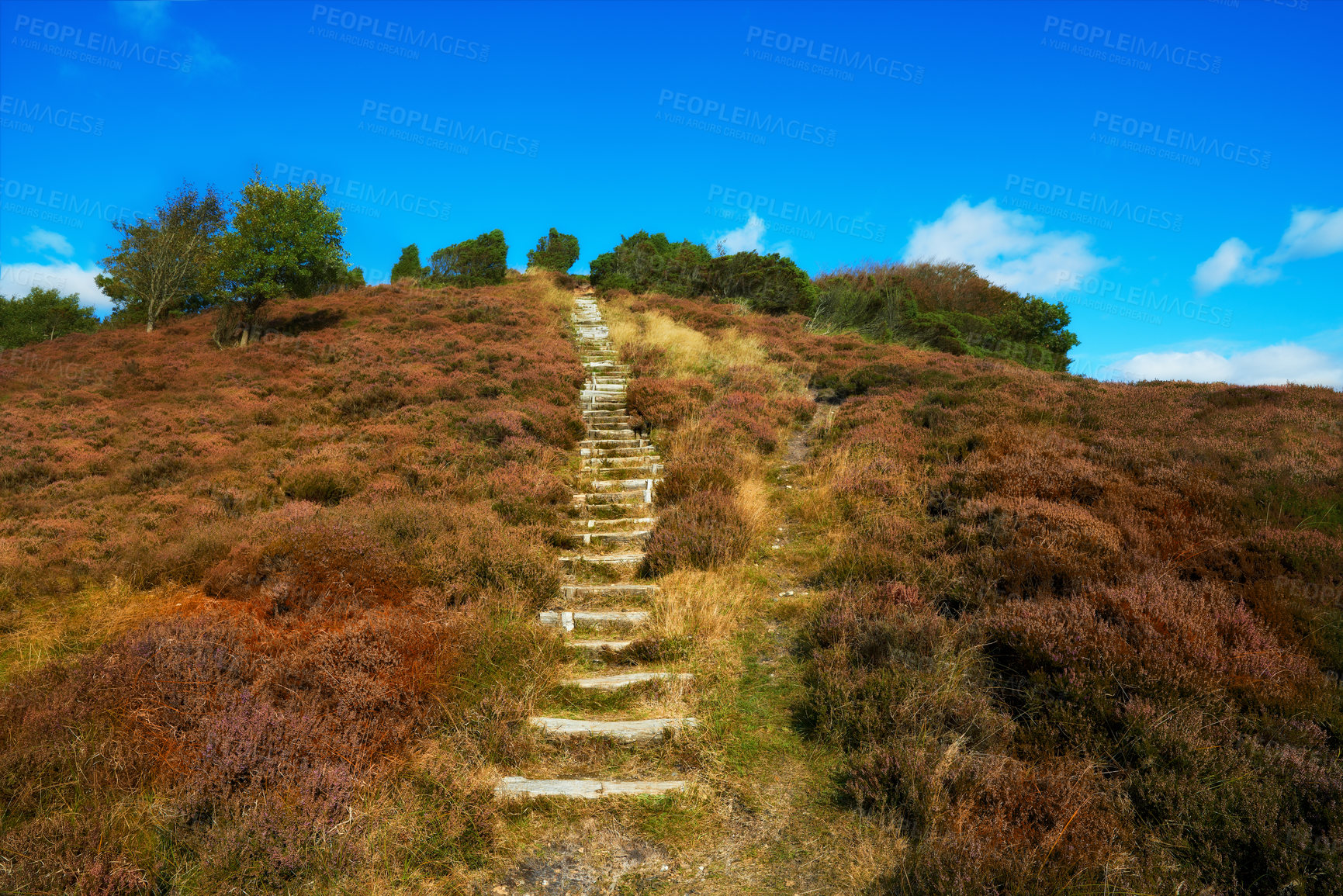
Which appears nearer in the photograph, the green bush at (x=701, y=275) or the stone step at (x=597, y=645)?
the stone step at (x=597, y=645)

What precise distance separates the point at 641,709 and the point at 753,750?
1014 mm

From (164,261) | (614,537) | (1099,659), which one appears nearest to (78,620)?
(614,537)

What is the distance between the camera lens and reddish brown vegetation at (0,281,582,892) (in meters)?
3.14

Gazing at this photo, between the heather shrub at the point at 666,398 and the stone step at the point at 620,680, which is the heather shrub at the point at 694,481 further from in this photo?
the stone step at the point at 620,680

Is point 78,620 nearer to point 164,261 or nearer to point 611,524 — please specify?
point 611,524

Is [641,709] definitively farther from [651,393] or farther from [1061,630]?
[651,393]

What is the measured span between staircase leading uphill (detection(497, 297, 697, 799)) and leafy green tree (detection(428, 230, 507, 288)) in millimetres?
22834

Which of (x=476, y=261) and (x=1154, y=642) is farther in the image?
(x=476, y=261)

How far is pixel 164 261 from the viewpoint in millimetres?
25359

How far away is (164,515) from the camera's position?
799 cm

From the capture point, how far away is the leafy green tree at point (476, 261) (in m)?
32.7

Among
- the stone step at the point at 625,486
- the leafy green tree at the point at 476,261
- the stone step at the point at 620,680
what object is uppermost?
the leafy green tree at the point at 476,261

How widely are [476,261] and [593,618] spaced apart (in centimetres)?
3151

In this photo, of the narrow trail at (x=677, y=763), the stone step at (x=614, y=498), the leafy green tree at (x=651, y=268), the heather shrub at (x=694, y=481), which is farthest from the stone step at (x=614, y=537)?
the leafy green tree at (x=651, y=268)
